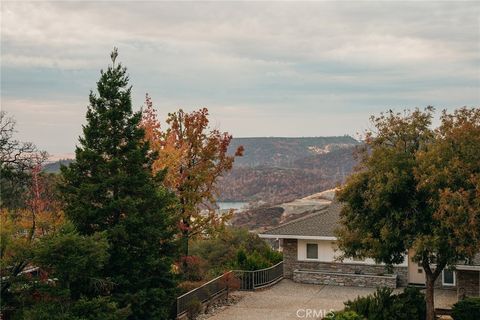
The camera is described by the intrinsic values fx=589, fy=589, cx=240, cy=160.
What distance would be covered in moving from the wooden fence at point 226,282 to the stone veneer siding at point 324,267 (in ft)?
1.82

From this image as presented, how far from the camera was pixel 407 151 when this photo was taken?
20328 millimetres

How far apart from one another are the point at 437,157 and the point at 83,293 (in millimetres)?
12123

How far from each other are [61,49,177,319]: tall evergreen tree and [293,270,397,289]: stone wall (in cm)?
1160

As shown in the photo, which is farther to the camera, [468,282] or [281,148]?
[281,148]

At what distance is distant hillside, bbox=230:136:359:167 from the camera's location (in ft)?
621

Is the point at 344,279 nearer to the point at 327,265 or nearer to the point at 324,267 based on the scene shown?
the point at 327,265

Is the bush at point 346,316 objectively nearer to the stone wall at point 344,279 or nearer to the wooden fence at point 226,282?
the wooden fence at point 226,282

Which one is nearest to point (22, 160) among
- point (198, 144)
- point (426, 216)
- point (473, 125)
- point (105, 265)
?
point (105, 265)

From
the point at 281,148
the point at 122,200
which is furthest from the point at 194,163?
the point at 281,148

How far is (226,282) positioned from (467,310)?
10.6 meters

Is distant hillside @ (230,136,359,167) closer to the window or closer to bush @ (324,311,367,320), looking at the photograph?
the window

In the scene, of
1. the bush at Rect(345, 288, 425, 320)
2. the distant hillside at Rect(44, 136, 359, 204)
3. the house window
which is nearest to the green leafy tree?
the bush at Rect(345, 288, 425, 320)

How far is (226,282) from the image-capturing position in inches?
1066

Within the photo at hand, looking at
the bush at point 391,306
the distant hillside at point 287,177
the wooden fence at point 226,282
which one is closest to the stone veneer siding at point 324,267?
the wooden fence at point 226,282
